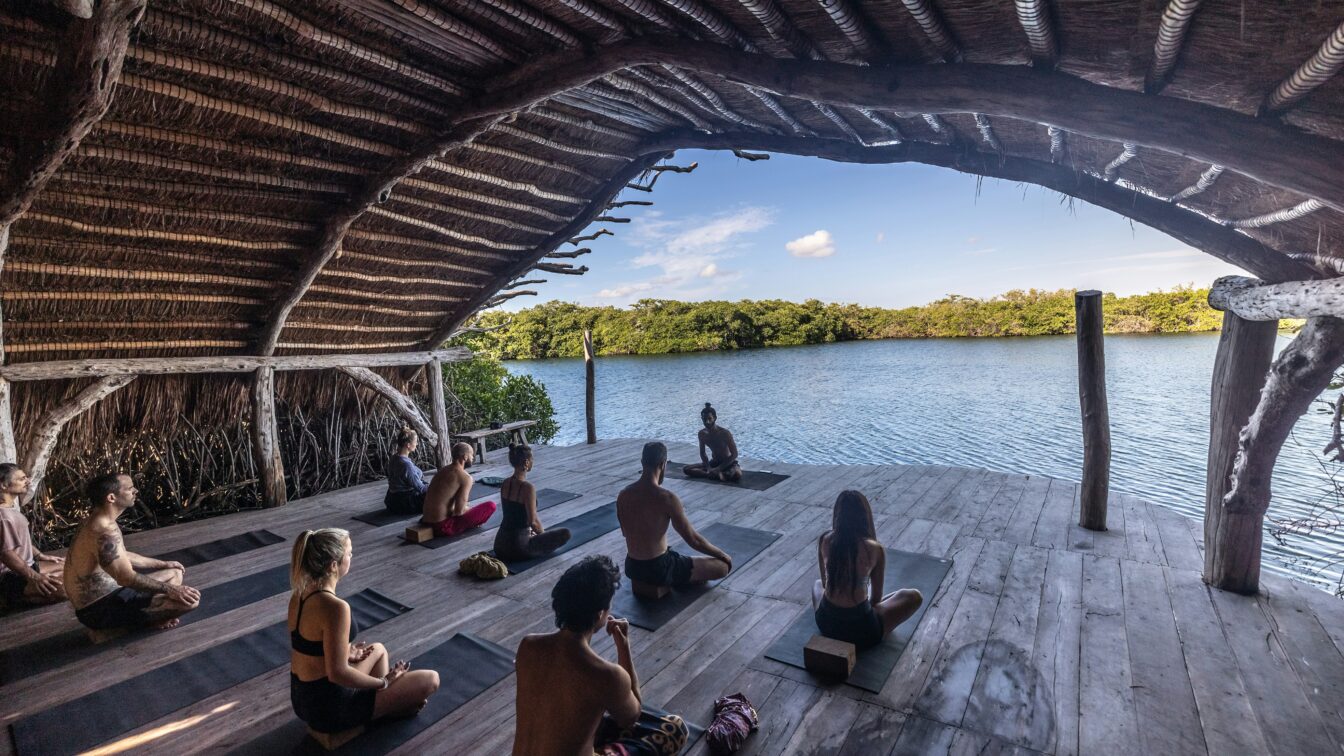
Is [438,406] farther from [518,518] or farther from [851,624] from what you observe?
[851,624]

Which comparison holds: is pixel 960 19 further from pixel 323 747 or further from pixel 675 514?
pixel 323 747

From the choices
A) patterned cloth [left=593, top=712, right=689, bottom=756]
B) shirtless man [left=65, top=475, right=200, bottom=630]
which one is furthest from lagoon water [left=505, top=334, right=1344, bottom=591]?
shirtless man [left=65, top=475, right=200, bottom=630]

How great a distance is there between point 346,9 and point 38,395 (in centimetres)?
509

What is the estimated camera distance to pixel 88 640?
11.3ft

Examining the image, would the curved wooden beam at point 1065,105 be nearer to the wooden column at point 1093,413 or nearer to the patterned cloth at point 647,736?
the patterned cloth at point 647,736

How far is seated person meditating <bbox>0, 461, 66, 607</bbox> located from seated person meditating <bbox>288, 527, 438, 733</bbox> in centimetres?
271

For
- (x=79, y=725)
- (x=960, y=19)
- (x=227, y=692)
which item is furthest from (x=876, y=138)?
(x=79, y=725)

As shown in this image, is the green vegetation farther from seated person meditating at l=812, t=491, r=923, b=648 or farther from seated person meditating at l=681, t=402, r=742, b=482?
seated person meditating at l=812, t=491, r=923, b=648

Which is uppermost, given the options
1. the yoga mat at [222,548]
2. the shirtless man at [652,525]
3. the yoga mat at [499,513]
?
the shirtless man at [652,525]

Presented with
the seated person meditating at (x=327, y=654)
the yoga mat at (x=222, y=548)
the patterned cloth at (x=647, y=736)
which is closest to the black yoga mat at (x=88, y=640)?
the yoga mat at (x=222, y=548)

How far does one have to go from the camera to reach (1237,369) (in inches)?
134

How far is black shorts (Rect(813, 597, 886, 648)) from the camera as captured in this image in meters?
2.91

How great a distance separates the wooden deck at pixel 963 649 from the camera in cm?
237

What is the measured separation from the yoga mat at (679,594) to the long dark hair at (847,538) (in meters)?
1.08
